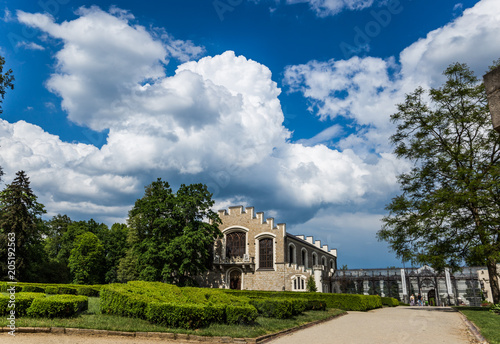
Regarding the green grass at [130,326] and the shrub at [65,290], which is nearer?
the green grass at [130,326]

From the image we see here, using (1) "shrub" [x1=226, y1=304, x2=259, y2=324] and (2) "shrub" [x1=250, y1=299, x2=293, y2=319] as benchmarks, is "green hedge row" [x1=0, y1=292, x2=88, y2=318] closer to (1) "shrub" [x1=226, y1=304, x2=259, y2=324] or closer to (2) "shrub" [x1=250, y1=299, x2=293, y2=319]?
(1) "shrub" [x1=226, y1=304, x2=259, y2=324]

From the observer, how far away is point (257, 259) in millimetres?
38156

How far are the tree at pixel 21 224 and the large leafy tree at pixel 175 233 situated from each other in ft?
40.3

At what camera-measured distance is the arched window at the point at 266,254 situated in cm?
3767

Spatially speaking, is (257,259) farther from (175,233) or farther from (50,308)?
(50,308)

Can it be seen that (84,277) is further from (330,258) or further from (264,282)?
(330,258)

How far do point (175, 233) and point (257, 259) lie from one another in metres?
10.1

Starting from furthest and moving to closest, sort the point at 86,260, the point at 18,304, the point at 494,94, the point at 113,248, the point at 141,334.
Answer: the point at 113,248
the point at 86,260
the point at 18,304
the point at 141,334
the point at 494,94

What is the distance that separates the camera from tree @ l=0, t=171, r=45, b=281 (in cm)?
3584

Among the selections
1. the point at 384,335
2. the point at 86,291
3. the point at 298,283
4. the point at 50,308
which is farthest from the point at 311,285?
the point at 50,308

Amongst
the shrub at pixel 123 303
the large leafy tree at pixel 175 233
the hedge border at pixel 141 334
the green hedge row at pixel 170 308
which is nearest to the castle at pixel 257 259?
the large leafy tree at pixel 175 233

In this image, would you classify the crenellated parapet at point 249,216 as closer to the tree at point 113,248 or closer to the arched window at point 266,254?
the arched window at point 266,254

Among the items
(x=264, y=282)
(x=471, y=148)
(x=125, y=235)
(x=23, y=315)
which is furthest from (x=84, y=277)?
(x=471, y=148)

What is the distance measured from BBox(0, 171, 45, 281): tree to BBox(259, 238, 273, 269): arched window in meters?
26.5
